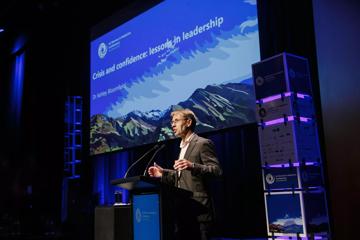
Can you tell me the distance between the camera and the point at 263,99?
10.0ft

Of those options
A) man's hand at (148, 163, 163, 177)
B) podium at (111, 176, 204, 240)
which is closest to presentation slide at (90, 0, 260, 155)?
man's hand at (148, 163, 163, 177)

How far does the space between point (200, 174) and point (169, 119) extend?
1.81 metres

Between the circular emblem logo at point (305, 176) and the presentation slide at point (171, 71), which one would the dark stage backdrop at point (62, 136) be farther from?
the circular emblem logo at point (305, 176)

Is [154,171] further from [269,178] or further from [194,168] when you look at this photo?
[269,178]

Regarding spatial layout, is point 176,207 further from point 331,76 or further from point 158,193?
point 331,76

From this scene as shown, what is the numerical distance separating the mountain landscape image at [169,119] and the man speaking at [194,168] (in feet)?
2.65

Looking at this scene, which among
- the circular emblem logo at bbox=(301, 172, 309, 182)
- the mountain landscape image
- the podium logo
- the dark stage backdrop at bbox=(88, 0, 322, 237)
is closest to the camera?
the podium logo

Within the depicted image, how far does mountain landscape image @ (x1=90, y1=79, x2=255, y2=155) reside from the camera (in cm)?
380

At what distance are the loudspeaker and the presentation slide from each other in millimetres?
1206

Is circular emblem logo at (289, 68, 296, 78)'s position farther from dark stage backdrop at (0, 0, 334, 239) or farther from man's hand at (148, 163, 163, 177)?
man's hand at (148, 163, 163, 177)

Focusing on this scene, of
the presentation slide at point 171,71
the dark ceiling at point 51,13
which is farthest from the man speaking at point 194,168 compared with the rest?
the dark ceiling at point 51,13

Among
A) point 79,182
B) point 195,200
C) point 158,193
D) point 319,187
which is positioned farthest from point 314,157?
point 79,182

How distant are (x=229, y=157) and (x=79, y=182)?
2.99 meters

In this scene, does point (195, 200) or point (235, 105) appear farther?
point (235, 105)
